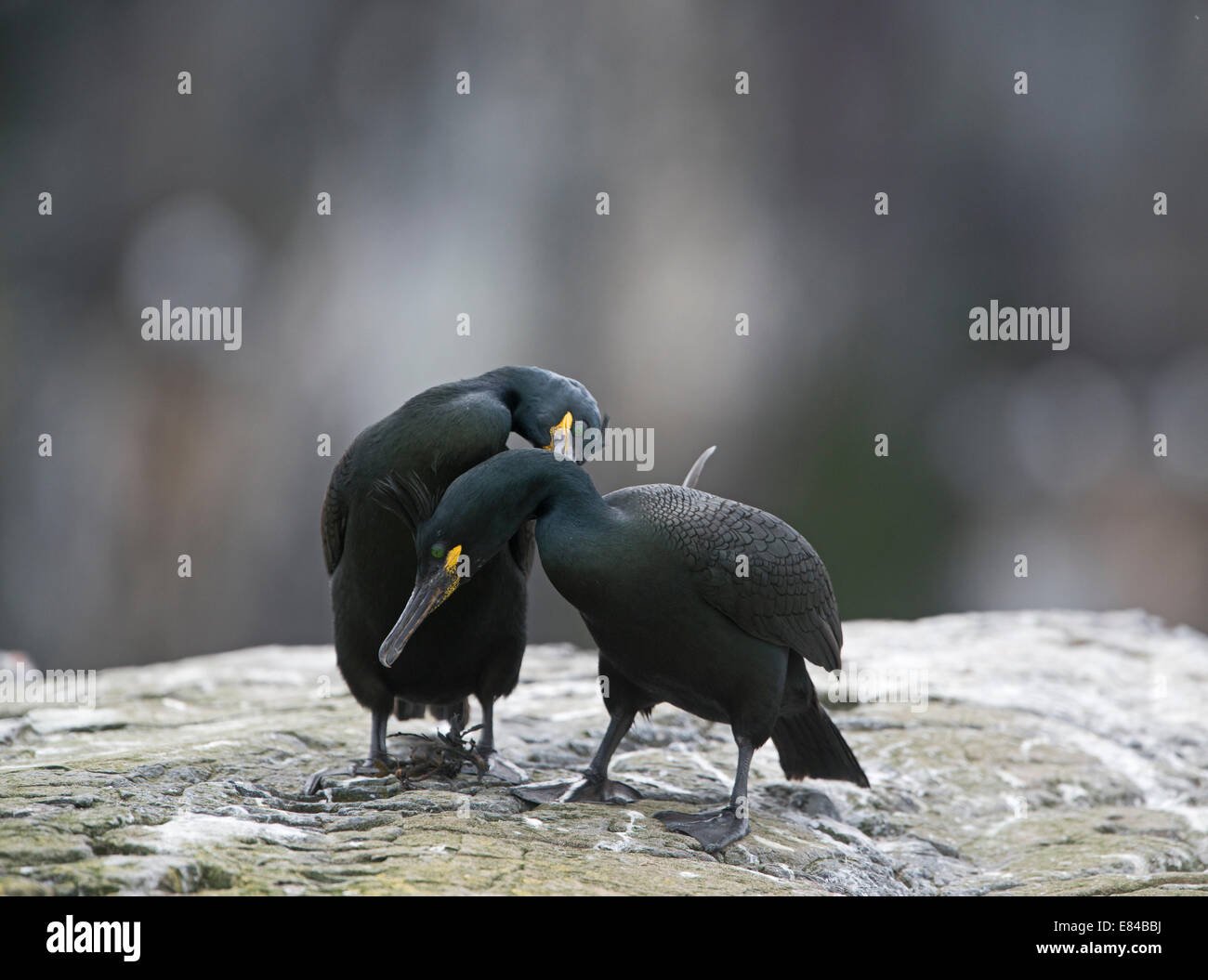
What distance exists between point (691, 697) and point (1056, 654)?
4.08 metres

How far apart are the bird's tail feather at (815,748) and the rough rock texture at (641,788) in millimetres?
131

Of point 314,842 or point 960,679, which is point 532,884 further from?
point 960,679

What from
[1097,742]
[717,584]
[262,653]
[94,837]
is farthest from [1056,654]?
[94,837]

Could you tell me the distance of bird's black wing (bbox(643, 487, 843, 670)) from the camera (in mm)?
4129

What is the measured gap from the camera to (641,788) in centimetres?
482

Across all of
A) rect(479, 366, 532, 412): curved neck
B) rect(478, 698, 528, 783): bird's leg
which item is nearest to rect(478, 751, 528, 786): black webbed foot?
rect(478, 698, 528, 783): bird's leg

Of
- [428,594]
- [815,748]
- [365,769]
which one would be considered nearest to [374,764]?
[365,769]

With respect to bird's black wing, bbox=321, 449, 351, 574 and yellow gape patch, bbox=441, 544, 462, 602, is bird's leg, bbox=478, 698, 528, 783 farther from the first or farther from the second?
yellow gape patch, bbox=441, 544, 462, 602

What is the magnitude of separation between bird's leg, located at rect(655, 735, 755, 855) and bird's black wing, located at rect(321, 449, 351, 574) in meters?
1.51

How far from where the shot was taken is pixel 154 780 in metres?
4.05

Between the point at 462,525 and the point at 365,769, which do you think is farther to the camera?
the point at 365,769

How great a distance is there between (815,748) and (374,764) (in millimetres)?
1606

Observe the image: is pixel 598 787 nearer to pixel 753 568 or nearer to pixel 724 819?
pixel 724 819

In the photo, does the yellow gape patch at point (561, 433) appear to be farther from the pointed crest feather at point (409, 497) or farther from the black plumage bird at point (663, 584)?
the pointed crest feather at point (409, 497)
